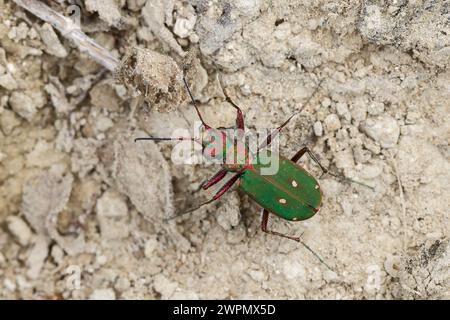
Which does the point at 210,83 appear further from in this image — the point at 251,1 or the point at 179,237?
the point at 179,237

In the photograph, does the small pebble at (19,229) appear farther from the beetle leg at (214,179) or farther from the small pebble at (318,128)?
the small pebble at (318,128)

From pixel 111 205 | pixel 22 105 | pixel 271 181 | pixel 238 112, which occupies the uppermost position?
pixel 22 105

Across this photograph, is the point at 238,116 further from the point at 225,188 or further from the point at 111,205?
the point at 111,205

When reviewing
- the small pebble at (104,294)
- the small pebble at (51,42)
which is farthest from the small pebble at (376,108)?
the small pebble at (104,294)

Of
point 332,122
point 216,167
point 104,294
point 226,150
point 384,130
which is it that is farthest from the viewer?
point 104,294

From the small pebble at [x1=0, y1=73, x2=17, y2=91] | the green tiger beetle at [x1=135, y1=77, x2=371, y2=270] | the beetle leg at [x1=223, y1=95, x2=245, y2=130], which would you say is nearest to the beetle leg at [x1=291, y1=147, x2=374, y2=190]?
the green tiger beetle at [x1=135, y1=77, x2=371, y2=270]

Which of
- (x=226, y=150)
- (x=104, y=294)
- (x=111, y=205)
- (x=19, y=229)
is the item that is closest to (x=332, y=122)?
(x=226, y=150)
